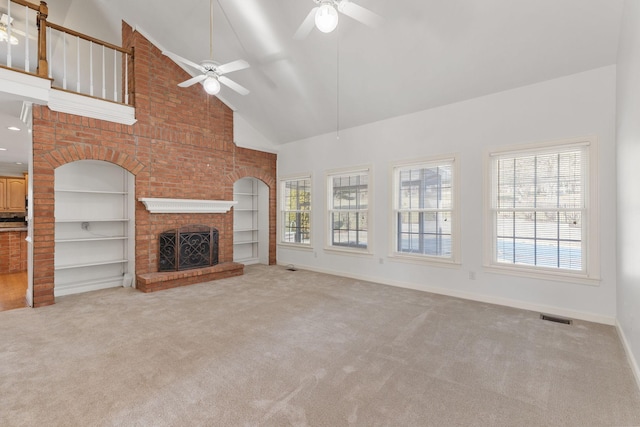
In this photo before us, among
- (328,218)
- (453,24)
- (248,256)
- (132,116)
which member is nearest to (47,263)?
(132,116)

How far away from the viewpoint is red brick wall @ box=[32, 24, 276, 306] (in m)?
4.09

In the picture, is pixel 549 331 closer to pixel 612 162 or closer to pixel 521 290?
pixel 521 290

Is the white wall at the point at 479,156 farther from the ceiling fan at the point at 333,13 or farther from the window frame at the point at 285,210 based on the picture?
the ceiling fan at the point at 333,13

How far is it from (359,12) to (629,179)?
272 centimetres

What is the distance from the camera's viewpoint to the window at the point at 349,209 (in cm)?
575

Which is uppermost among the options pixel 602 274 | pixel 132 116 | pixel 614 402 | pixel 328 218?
pixel 132 116

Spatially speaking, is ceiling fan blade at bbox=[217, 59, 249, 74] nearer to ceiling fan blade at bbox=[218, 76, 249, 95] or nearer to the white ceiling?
ceiling fan blade at bbox=[218, 76, 249, 95]

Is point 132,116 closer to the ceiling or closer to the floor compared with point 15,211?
closer to the ceiling

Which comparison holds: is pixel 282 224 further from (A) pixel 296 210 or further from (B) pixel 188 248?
(B) pixel 188 248

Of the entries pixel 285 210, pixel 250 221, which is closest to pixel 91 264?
pixel 250 221

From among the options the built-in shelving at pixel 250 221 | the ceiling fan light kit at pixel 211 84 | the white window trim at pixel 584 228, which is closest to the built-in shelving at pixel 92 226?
the built-in shelving at pixel 250 221

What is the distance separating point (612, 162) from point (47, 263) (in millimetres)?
7210

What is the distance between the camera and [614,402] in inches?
79.6

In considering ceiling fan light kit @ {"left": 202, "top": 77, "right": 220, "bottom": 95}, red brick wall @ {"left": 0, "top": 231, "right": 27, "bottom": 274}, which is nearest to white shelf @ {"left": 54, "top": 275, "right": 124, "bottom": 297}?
red brick wall @ {"left": 0, "top": 231, "right": 27, "bottom": 274}
